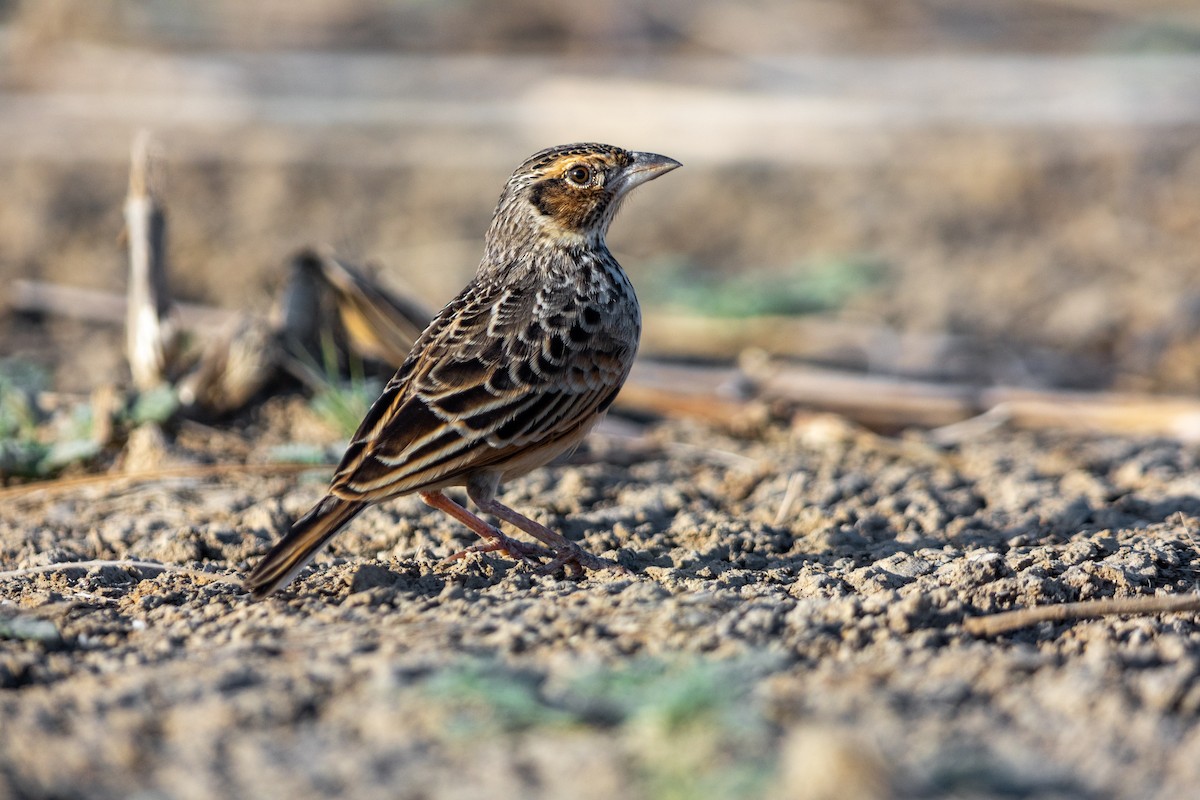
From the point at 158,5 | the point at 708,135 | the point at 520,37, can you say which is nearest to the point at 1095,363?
the point at 708,135

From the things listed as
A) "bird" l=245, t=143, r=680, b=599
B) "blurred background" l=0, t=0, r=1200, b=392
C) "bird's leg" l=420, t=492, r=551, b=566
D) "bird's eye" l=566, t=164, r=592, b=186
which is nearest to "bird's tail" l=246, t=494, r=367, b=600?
"bird" l=245, t=143, r=680, b=599

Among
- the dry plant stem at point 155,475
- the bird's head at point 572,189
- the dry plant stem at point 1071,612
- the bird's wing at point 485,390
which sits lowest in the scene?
the dry plant stem at point 155,475

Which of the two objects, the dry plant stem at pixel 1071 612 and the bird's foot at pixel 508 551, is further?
the bird's foot at pixel 508 551

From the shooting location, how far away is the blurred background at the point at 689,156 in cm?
862

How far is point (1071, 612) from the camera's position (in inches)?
156

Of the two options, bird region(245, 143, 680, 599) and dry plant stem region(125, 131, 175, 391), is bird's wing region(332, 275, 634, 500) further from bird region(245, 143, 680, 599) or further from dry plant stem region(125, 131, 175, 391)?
dry plant stem region(125, 131, 175, 391)

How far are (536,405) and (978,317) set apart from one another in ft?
15.8

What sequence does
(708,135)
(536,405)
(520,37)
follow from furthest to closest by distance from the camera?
1. (520,37)
2. (708,135)
3. (536,405)

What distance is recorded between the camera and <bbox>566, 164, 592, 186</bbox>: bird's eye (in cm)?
540

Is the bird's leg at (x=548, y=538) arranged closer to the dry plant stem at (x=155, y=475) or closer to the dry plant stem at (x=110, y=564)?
the dry plant stem at (x=110, y=564)

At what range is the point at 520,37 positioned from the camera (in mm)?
13812

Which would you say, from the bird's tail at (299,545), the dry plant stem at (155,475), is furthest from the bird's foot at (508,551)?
the dry plant stem at (155,475)

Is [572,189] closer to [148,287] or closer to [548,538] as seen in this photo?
[548,538]

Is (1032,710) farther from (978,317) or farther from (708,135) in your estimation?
(708,135)
